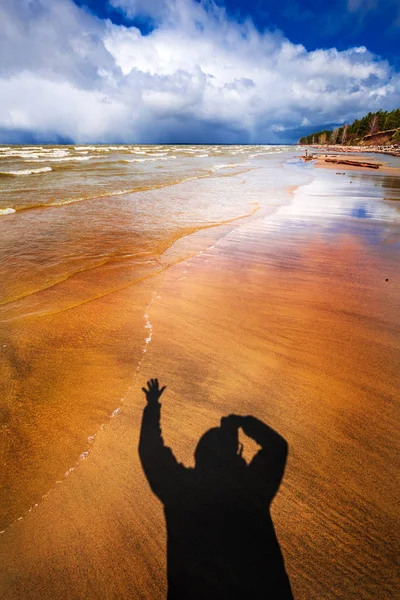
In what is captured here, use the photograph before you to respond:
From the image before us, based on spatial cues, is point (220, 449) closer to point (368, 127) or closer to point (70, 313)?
point (70, 313)

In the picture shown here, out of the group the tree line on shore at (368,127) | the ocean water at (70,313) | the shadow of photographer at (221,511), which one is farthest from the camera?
the tree line on shore at (368,127)

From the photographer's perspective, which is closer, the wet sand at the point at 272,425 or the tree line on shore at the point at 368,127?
the wet sand at the point at 272,425

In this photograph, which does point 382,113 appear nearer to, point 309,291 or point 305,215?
point 305,215

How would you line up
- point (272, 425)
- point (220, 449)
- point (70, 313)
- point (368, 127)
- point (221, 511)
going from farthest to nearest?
1. point (368, 127)
2. point (70, 313)
3. point (272, 425)
4. point (220, 449)
5. point (221, 511)

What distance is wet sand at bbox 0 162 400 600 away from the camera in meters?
1.84

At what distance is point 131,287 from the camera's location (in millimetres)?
5348

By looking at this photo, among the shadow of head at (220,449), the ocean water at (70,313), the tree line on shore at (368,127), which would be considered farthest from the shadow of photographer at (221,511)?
the tree line on shore at (368,127)

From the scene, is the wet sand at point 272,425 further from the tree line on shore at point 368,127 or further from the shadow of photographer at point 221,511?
the tree line on shore at point 368,127

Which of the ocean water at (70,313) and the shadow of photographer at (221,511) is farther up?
the ocean water at (70,313)

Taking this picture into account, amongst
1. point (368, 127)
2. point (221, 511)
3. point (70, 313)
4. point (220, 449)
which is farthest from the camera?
point (368, 127)

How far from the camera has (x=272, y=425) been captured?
2707 mm

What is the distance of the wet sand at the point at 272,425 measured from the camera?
184 centimetres

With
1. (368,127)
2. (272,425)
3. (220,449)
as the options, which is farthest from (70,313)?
(368,127)

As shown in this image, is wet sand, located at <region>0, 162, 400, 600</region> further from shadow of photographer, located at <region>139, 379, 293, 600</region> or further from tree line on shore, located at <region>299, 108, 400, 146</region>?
tree line on shore, located at <region>299, 108, 400, 146</region>
